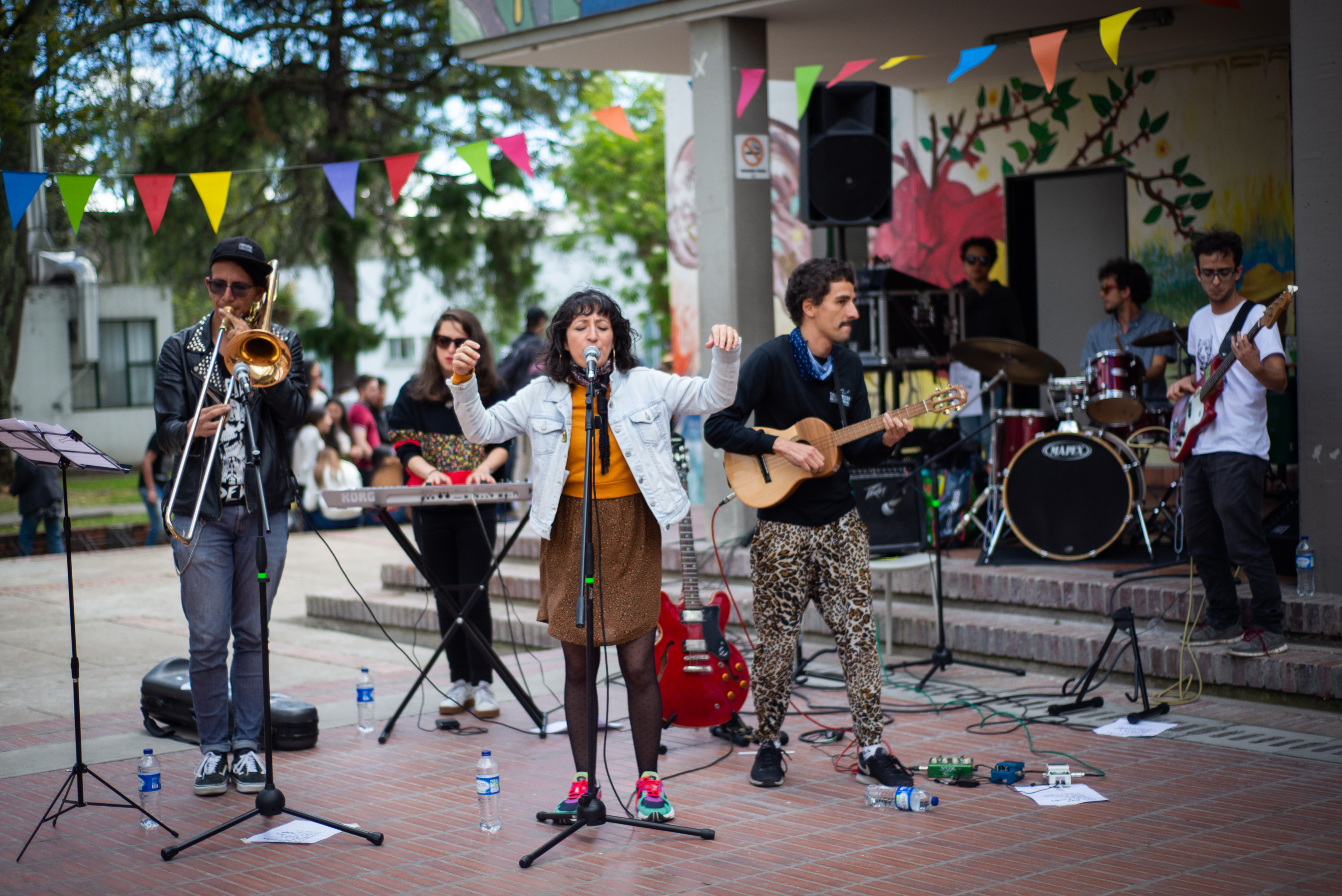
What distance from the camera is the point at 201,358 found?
17.1ft

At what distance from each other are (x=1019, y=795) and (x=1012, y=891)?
111 cm

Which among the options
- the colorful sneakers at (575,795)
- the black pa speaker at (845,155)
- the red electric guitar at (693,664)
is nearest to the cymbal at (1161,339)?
the black pa speaker at (845,155)

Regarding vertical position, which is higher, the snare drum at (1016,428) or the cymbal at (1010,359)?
the cymbal at (1010,359)

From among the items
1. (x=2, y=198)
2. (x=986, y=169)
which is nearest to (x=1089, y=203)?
(x=986, y=169)

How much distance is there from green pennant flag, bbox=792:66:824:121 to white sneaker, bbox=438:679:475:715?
4433 mm

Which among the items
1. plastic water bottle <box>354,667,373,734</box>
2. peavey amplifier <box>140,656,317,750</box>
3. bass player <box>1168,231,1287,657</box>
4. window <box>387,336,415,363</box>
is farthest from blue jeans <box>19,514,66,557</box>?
window <box>387,336,415,363</box>

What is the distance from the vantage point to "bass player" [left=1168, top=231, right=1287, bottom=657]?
6.41 meters

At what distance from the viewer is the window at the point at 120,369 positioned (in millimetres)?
A: 28891

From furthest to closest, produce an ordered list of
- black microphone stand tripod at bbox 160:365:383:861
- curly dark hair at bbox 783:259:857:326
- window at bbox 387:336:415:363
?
window at bbox 387:336:415:363
curly dark hair at bbox 783:259:857:326
black microphone stand tripod at bbox 160:365:383:861

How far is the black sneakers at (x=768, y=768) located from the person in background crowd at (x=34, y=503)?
10.1m

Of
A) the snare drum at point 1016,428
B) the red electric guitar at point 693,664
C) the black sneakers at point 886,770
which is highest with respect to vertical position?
the snare drum at point 1016,428

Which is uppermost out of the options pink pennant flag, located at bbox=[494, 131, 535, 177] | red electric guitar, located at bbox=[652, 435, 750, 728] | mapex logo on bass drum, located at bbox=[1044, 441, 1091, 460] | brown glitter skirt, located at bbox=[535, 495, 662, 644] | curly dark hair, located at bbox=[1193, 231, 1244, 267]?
pink pennant flag, located at bbox=[494, 131, 535, 177]

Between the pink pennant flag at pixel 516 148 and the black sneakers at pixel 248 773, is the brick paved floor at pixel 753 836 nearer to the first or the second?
the black sneakers at pixel 248 773

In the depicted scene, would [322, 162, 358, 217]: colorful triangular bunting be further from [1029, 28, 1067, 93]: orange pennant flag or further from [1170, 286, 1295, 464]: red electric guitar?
[1170, 286, 1295, 464]: red electric guitar
